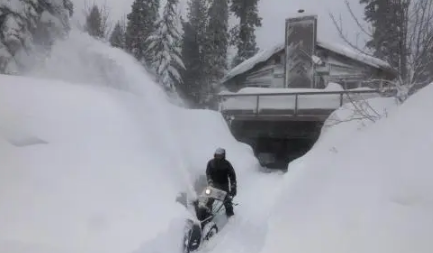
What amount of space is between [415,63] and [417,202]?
6080 mm

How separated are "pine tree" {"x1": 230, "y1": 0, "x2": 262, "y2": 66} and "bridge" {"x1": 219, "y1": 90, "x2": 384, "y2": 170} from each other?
18295mm

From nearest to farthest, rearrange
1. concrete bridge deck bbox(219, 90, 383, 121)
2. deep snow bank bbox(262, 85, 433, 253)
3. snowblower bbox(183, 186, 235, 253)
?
deep snow bank bbox(262, 85, 433, 253) < snowblower bbox(183, 186, 235, 253) < concrete bridge deck bbox(219, 90, 383, 121)

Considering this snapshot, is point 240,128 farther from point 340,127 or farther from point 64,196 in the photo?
point 64,196

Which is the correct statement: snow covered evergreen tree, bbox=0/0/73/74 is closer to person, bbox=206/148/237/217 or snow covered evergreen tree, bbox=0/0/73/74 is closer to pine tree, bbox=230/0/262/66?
person, bbox=206/148/237/217

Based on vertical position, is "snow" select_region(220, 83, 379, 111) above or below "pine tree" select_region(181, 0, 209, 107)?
below

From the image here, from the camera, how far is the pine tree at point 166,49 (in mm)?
31234

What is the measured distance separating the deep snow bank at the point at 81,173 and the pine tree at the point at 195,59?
29.4 meters

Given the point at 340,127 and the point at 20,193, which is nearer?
the point at 20,193

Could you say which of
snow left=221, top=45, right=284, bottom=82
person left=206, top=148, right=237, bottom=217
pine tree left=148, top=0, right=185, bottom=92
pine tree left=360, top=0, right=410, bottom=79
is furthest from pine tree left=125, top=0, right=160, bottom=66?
person left=206, top=148, right=237, bottom=217

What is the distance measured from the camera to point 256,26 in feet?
115

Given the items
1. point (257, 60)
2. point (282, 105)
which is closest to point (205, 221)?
point (282, 105)

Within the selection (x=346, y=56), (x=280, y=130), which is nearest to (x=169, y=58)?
(x=346, y=56)

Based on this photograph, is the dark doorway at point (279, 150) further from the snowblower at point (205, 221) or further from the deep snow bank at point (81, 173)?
the deep snow bank at point (81, 173)

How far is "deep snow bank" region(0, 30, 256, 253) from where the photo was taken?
409cm
